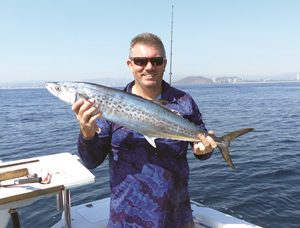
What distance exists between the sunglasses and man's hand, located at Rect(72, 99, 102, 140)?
25.4 inches

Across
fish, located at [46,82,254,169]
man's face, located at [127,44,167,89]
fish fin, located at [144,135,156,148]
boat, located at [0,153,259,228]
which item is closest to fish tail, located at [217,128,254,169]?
fish, located at [46,82,254,169]

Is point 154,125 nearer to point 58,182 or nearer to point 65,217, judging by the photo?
point 58,182

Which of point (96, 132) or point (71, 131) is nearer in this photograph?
point (96, 132)

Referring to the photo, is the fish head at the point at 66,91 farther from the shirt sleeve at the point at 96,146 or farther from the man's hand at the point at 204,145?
the man's hand at the point at 204,145

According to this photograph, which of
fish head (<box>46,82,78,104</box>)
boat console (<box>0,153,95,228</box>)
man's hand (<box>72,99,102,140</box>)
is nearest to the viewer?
man's hand (<box>72,99,102,140</box>)

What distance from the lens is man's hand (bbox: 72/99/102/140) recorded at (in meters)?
3.29

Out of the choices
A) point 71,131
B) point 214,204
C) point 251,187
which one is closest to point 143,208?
point 214,204

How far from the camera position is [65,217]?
5430mm

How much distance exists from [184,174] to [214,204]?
776 cm

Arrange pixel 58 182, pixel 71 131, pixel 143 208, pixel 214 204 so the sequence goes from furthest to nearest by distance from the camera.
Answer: pixel 71 131
pixel 214 204
pixel 58 182
pixel 143 208

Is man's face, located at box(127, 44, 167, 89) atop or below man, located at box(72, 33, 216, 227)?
atop

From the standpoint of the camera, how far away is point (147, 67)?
348 cm

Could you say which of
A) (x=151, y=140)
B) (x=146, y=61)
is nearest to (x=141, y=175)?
(x=151, y=140)

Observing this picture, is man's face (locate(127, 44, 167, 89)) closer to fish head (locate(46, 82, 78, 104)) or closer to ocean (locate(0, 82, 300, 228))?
fish head (locate(46, 82, 78, 104))
